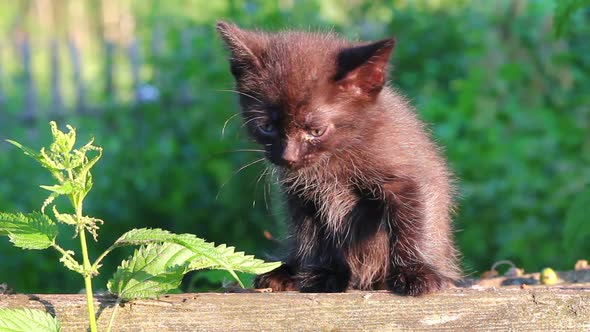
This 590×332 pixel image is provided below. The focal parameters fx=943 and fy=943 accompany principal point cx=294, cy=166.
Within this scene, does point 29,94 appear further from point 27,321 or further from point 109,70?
point 27,321

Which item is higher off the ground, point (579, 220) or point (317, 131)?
point (317, 131)

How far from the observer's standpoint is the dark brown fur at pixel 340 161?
11.7ft

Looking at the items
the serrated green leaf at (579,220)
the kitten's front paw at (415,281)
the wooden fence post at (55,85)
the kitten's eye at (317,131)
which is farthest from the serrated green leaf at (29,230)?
the wooden fence post at (55,85)

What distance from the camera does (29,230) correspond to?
256cm

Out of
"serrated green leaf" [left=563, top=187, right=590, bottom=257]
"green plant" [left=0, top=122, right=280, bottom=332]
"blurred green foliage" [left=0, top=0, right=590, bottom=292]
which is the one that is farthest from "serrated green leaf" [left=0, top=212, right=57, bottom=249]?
"blurred green foliage" [left=0, top=0, right=590, bottom=292]

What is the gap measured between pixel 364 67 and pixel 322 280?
83 centimetres

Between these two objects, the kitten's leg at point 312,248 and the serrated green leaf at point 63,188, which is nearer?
the serrated green leaf at point 63,188

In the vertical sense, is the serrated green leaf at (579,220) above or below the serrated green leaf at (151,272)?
below

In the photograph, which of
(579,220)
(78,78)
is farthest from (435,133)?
(78,78)

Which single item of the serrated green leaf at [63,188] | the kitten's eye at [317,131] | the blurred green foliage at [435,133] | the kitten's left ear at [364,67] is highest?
the kitten's left ear at [364,67]

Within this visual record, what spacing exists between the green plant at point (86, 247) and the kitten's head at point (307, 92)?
1.01 m

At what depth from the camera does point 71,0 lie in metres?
13.2

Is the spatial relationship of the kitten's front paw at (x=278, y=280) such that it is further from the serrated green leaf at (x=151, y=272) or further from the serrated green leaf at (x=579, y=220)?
the serrated green leaf at (x=579, y=220)

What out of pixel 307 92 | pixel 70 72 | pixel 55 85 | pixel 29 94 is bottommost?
pixel 29 94
